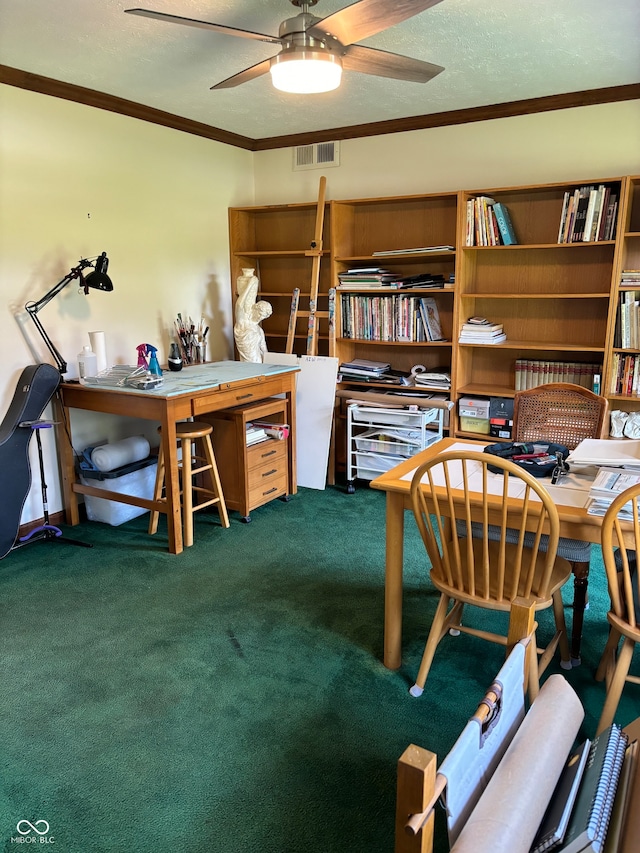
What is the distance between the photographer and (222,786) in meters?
1.77

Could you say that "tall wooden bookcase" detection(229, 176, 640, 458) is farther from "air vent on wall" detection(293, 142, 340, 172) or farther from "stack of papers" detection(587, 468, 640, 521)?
"stack of papers" detection(587, 468, 640, 521)

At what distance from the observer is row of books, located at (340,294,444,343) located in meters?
4.06

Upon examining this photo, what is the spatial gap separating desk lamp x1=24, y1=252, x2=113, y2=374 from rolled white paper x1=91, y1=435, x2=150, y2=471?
1.68 feet

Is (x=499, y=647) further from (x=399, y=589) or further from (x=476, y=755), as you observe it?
(x=476, y=755)

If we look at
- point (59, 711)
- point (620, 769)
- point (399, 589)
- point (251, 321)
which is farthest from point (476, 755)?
point (251, 321)

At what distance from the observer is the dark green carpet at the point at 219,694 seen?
1.67m

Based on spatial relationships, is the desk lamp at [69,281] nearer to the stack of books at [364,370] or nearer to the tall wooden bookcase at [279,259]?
the tall wooden bookcase at [279,259]

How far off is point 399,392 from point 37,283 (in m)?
2.34

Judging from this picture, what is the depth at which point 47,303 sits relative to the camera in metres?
3.44

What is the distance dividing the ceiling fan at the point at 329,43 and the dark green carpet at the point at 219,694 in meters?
2.13

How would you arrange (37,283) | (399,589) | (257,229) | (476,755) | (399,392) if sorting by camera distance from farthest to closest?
(257,229) < (399,392) < (37,283) < (399,589) < (476,755)

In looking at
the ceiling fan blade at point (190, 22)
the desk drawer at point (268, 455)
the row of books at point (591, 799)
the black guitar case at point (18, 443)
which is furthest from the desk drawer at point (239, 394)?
the row of books at point (591, 799)

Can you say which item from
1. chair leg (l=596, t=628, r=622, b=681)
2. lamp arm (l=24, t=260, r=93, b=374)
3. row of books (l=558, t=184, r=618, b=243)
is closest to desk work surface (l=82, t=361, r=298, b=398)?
lamp arm (l=24, t=260, r=93, b=374)

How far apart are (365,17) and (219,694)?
2.29 meters
